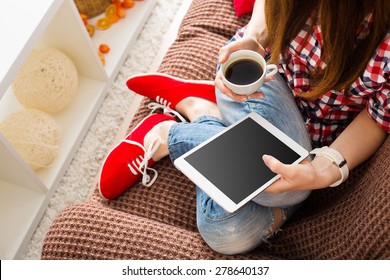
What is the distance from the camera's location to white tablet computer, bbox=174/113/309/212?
0.89 meters

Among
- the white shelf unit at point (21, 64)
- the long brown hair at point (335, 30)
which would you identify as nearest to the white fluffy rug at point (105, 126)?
the white shelf unit at point (21, 64)

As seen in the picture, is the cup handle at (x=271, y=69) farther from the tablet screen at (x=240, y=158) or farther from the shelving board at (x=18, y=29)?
the shelving board at (x=18, y=29)

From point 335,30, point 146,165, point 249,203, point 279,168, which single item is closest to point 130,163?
point 146,165

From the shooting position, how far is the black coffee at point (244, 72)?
969mm

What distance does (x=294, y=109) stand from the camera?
3.45 ft

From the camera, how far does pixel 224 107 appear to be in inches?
43.4

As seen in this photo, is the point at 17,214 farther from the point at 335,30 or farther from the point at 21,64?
the point at 335,30

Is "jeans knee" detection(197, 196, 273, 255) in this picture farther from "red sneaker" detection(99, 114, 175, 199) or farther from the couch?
"red sneaker" detection(99, 114, 175, 199)

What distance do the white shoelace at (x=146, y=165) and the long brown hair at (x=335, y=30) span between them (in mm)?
363

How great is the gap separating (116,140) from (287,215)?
75 cm

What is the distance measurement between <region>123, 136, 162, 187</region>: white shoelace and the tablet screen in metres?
0.22

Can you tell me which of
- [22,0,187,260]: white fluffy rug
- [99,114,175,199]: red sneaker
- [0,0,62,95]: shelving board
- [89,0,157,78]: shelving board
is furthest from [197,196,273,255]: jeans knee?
[89,0,157,78]: shelving board

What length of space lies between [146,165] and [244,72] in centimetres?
34

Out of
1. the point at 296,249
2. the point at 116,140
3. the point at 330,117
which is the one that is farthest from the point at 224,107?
the point at 116,140
